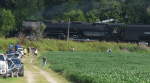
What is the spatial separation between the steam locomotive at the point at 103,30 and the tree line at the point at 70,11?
59.1 ft

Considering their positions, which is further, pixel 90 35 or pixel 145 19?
pixel 145 19

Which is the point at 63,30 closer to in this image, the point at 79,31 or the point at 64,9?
the point at 79,31

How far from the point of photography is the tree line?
114 m

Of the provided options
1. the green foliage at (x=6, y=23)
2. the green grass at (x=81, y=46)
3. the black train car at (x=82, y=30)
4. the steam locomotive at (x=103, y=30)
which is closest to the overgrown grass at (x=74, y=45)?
the green grass at (x=81, y=46)

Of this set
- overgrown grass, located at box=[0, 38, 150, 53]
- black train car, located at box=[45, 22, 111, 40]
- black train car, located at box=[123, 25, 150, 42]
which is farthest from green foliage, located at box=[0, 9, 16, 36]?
black train car, located at box=[123, 25, 150, 42]

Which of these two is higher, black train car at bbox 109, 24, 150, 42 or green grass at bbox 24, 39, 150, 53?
black train car at bbox 109, 24, 150, 42

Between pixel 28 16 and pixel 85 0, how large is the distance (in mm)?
29546

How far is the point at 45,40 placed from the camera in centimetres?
9388

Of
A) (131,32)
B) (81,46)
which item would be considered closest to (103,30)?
A: (131,32)

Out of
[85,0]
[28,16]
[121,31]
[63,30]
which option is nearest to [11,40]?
[63,30]

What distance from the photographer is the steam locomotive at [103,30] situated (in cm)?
8912

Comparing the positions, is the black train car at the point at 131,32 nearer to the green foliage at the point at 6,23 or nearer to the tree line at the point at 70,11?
the tree line at the point at 70,11

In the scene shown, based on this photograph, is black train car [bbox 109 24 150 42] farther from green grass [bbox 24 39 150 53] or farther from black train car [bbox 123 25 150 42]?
green grass [bbox 24 39 150 53]

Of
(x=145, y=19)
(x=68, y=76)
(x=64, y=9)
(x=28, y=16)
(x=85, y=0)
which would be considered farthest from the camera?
(x=85, y=0)
